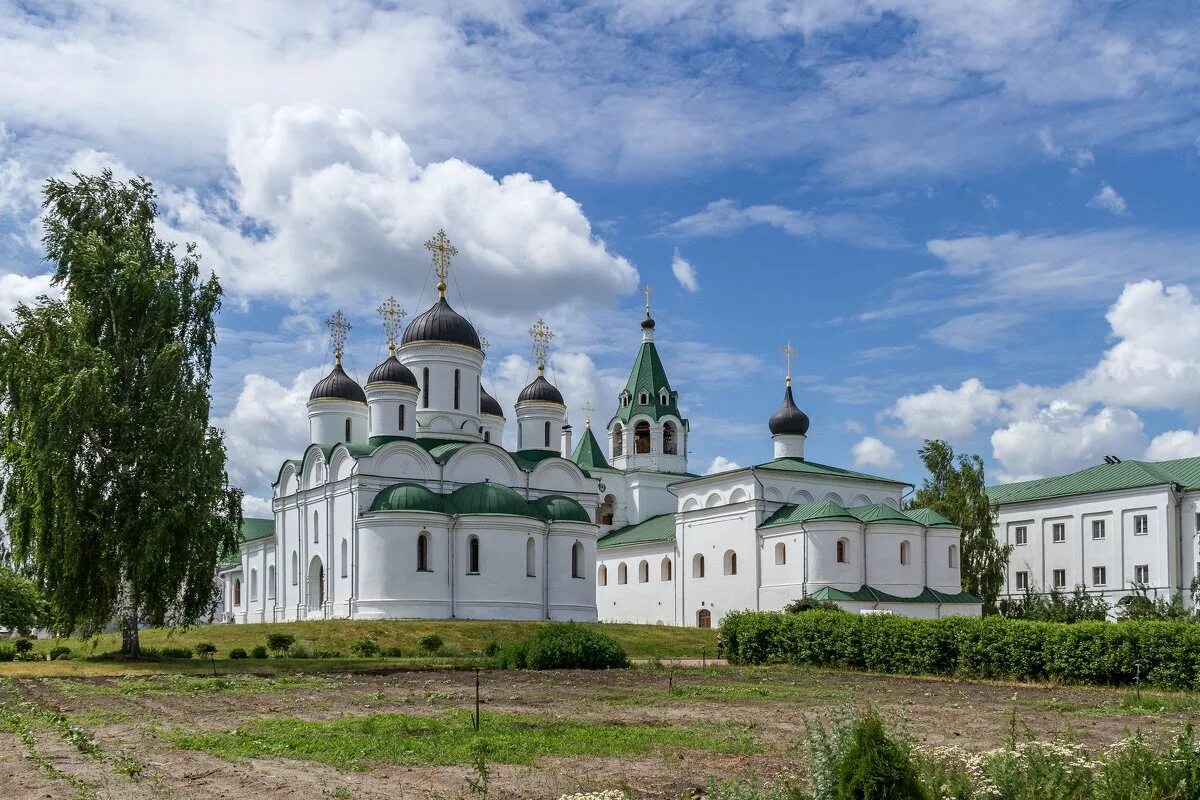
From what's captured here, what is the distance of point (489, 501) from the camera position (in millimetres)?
47344

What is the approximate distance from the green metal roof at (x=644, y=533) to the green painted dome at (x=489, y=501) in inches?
473

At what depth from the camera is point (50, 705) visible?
59.5ft

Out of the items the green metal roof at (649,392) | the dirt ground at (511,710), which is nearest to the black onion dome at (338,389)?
the green metal roof at (649,392)

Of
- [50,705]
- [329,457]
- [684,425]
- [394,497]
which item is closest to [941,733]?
[50,705]

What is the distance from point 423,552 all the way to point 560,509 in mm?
6294

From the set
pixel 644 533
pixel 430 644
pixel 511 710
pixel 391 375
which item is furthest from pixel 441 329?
pixel 511 710

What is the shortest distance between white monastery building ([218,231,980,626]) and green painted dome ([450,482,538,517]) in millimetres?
81

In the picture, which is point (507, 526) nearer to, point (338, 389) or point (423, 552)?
point (423, 552)

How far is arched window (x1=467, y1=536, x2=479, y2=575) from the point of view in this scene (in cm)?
4675

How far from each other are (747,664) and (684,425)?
38092 mm

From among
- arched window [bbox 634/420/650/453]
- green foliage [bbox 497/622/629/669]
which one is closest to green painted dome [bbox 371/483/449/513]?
green foliage [bbox 497/622/629/669]

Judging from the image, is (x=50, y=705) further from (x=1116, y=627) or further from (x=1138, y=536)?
(x=1138, y=536)

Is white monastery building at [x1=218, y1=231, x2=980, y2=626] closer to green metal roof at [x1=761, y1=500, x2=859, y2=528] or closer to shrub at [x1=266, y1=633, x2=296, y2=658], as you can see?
green metal roof at [x1=761, y1=500, x2=859, y2=528]

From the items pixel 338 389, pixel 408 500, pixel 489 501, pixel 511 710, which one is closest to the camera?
pixel 511 710
